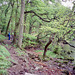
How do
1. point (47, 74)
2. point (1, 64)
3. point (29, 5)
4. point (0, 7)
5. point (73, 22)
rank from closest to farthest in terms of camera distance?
point (1, 64) → point (47, 74) → point (73, 22) → point (29, 5) → point (0, 7)

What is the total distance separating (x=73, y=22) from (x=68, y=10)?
1381 millimetres

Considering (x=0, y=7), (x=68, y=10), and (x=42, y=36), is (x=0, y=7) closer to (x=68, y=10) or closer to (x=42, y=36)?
(x=42, y=36)

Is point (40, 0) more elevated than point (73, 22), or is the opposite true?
point (40, 0)

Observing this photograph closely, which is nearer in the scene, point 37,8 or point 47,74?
point 47,74

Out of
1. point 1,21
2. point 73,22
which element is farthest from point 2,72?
point 1,21

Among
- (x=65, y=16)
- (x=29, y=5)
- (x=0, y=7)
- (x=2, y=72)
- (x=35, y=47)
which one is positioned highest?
(x=0, y=7)

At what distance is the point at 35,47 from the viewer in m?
18.8

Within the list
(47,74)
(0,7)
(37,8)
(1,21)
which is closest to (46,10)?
(37,8)

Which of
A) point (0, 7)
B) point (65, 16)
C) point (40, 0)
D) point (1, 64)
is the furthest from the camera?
point (0, 7)

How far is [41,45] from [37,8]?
32.4 ft

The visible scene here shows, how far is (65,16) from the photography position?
10156mm

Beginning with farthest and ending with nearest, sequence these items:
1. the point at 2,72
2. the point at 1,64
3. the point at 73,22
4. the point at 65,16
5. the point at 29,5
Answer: the point at 29,5 → the point at 65,16 → the point at 73,22 → the point at 1,64 → the point at 2,72

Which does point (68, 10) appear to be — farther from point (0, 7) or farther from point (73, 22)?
point (0, 7)

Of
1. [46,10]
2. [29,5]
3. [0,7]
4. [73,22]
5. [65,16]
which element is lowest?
[73,22]
